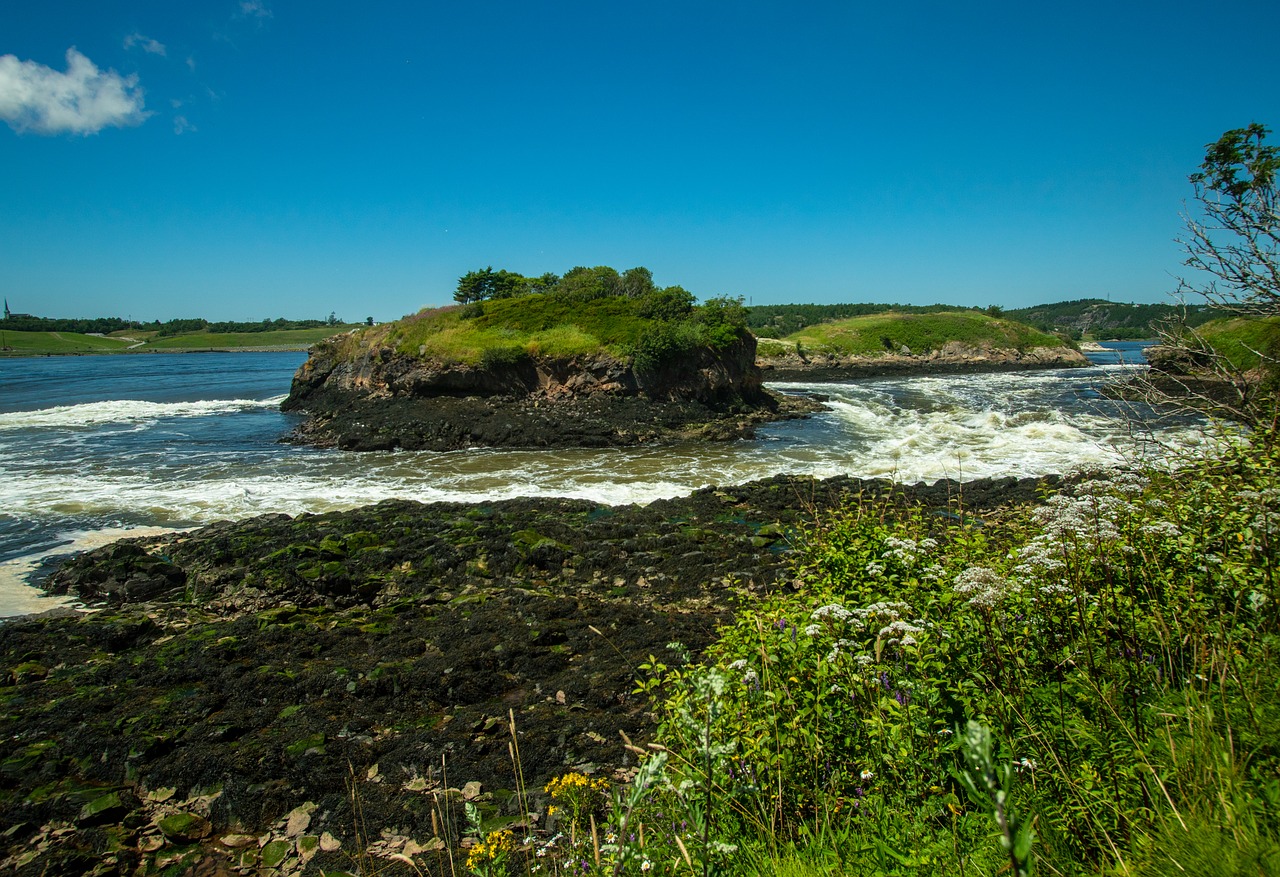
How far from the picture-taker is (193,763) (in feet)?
21.2

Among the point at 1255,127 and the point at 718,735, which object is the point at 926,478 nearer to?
the point at 1255,127

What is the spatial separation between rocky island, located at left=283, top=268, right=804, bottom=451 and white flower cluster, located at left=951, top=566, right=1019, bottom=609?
1013 inches

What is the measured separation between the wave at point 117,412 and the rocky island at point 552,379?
5929mm

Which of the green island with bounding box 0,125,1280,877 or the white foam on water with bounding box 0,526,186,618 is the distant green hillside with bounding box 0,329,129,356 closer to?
the white foam on water with bounding box 0,526,186,618

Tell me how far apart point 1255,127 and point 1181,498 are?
10.1 ft

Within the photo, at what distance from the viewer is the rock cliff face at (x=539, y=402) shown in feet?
96.7

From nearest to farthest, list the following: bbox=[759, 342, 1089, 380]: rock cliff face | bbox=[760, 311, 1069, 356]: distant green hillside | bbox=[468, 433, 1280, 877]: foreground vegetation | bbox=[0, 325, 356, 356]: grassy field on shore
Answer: bbox=[468, 433, 1280, 877]: foreground vegetation → bbox=[759, 342, 1089, 380]: rock cliff face → bbox=[760, 311, 1069, 356]: distant green hillside → bbox=[0, 325, 356, 356]: grassy field on shore

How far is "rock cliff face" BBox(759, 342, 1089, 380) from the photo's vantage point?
72.6 metres

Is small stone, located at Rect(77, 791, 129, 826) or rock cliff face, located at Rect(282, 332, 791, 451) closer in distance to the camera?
small stone, located at Rect(77, 791, 129, 826)

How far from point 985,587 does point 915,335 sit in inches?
3841

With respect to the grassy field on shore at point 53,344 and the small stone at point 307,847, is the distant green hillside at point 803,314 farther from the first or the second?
the grassy field on shore at point 53,344

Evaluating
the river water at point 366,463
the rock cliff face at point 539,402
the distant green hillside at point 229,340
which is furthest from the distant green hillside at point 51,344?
the rock cliff face at point 539,402

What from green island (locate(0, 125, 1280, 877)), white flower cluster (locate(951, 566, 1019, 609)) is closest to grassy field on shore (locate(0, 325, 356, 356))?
green island (locate(0, 125, 1280, 877))

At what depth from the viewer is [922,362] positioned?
8538cm
